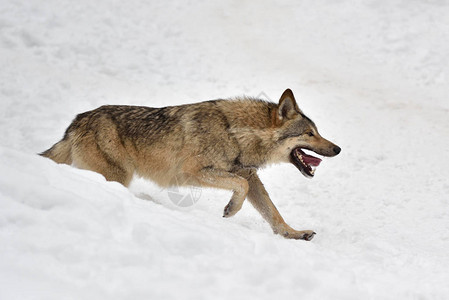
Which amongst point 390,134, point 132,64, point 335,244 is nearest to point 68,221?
point 335,244

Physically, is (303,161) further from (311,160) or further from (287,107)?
(287,107)

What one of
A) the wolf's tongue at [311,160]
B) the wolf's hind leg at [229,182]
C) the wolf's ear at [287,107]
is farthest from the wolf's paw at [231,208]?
the wolf's ear at [287,107]

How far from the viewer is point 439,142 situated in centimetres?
870

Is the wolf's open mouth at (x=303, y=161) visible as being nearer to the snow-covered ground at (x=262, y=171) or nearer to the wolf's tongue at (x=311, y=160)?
the wolf's tongue at (x=311, y=160)

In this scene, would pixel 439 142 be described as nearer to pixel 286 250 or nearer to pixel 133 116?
pixel 133 116

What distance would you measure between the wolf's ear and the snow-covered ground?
1311 millimetres

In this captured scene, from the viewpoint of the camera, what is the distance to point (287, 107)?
5965 mm

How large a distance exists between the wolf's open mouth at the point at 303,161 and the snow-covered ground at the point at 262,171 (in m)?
0.79

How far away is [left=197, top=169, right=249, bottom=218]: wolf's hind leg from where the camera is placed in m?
5.79

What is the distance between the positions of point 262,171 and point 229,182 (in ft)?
7.80

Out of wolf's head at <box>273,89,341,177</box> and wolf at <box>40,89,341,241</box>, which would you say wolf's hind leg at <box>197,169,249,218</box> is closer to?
wolf at <box>40,89,341,241</box>

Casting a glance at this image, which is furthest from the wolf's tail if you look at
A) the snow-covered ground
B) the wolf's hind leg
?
the wolf's hind leg

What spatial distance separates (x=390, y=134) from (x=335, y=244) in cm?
360

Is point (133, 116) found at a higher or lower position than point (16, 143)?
higher
